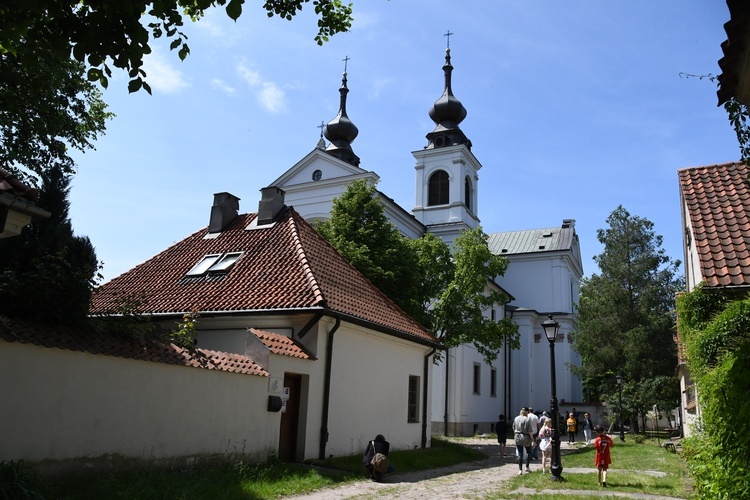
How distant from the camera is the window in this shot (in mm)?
18969

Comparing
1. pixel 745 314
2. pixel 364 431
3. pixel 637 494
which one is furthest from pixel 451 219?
pixel 745 314

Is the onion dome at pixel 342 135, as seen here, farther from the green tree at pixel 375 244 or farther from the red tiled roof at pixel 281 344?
the red tiled roof at pixel 281 344

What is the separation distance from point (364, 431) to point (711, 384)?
33.0 ft

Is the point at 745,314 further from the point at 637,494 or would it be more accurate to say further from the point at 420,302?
the point at 420,302

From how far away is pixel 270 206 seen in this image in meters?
18.9

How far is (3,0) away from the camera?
5.29 meters

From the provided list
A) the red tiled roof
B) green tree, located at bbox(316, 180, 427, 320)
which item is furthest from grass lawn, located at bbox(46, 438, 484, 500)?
green tree, located at bbox(316, 180, 427, 320)

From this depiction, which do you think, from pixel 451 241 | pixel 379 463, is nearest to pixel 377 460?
pixel 379 463

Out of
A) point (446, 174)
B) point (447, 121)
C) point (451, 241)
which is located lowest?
point (451, 241)

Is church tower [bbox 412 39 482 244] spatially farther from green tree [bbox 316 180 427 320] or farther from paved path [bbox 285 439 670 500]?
paved path [bbox 285 439 670 500]

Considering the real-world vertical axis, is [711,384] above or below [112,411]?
above

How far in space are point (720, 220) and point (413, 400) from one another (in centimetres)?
1117

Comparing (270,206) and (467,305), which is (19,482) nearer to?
(270,206)

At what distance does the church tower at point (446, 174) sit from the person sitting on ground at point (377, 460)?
98.0ft
